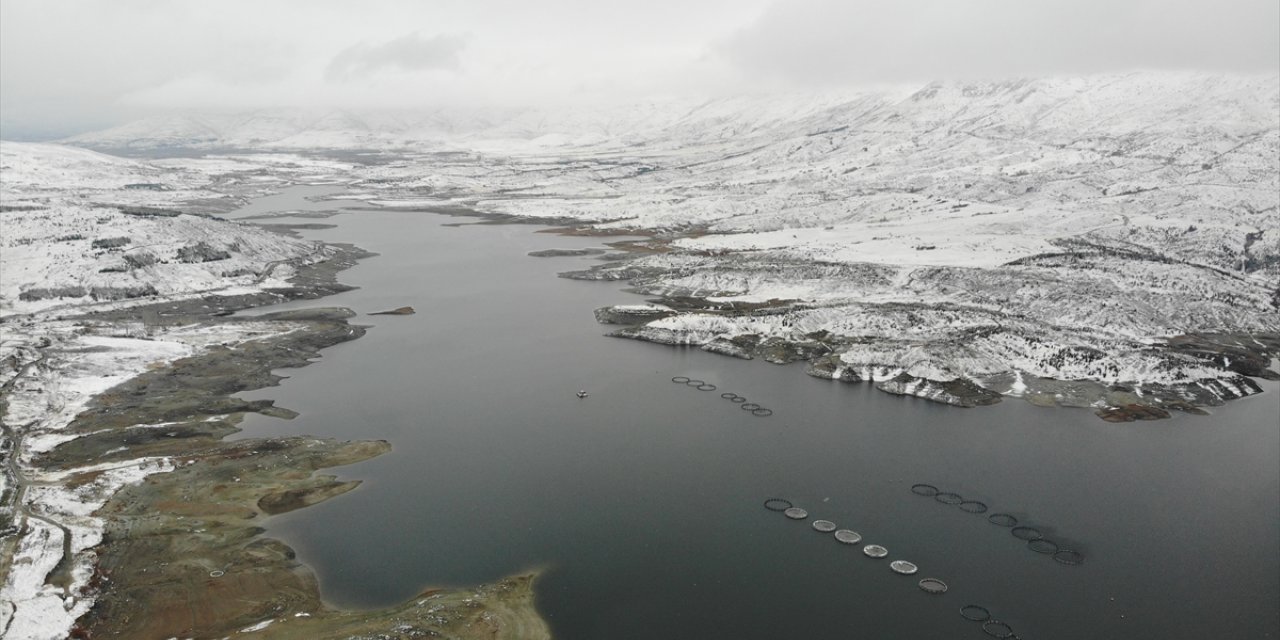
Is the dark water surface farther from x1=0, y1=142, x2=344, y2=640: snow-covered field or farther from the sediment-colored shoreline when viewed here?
x1=0, y1=142, x2=344, y2=640: snow-covered field

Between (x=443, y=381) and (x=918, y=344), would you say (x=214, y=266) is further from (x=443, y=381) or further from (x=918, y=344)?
(x=918, y=344)

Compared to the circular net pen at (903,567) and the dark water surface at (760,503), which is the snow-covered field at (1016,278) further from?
the circular net pen at (903,567)

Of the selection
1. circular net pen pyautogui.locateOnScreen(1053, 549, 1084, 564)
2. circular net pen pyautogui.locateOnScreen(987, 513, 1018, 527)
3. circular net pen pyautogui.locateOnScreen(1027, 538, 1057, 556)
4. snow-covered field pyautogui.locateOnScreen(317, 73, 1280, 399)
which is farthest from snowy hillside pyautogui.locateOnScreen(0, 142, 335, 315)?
circular net pen pyautogui.locateOnScreen(1053, 549, 1084, 564)

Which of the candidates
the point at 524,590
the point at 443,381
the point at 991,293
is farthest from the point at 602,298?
the point at 524,590

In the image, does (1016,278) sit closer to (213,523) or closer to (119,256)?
(213,523)

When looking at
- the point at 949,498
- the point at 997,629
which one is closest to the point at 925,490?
the point at 949,498
